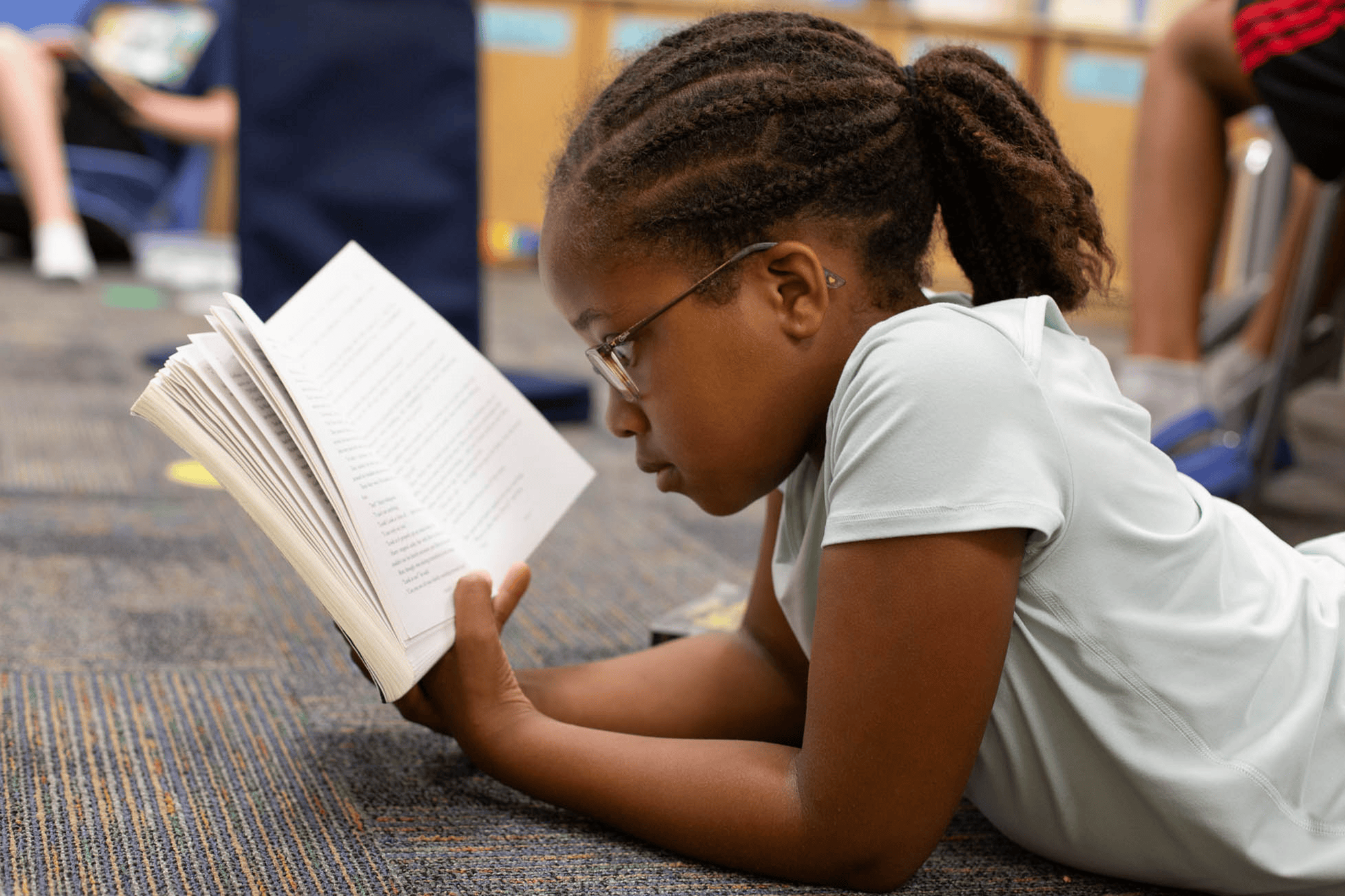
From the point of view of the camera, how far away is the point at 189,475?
1529mm

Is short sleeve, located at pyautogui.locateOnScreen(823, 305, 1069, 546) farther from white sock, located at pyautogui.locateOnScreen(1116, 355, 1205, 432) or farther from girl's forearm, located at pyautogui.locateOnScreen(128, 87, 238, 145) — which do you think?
girl's forearm, located at pyautogui.locateOnScreen(128, 87, 238, 145)

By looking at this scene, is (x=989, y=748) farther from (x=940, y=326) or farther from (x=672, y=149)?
(x=672, y=149)

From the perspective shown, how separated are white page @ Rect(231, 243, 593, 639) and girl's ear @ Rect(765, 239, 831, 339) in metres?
0.22

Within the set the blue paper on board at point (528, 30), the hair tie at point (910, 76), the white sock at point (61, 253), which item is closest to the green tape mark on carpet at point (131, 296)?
the white sock at point (61, 253)

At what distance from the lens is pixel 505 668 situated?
0.72 meters

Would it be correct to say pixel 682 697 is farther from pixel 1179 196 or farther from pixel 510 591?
pixel 1179 196

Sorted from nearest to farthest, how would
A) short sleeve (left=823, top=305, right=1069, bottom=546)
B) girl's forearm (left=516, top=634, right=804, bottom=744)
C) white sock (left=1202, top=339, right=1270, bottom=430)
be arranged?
short sleeve (left=823, top=305, right=1069, bottom=546) < girl's forearm (left=516, top=634, right=804, bottom=744) < white sock (left=1202, top=339, right=1270, bottom=430)

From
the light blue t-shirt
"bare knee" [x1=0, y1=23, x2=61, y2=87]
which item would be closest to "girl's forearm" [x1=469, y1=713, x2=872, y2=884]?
the light blue t-shirt

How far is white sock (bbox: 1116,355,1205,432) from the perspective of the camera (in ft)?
5.02

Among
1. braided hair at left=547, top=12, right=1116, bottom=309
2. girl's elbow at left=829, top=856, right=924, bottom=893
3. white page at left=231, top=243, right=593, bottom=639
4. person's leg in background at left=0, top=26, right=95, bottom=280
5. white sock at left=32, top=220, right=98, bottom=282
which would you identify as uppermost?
braided hair at left=547, top=12, right=1116, bottom=309

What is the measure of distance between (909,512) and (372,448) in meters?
0.31

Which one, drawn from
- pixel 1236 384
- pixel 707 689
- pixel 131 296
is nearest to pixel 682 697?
pixel 707 689

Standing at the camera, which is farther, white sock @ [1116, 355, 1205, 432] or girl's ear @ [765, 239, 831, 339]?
white sock @ [1116, 355, 1205, 432]

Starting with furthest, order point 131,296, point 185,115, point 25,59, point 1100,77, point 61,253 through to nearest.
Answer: point 1100,77, point 185,115, point 25,59, point 61,253, point 131,296
